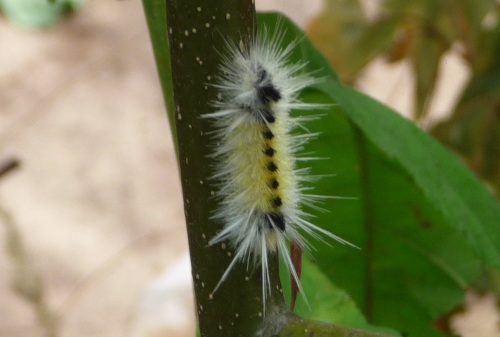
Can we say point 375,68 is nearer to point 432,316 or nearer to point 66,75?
point 66,75

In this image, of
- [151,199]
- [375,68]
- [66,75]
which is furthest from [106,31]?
[375,68]

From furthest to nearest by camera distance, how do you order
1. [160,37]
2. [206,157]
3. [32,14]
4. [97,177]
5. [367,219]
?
[32,14], [97,177], [367,219], [160,37], [206,157]

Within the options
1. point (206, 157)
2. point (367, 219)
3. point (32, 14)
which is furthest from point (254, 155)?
point (32, 14)

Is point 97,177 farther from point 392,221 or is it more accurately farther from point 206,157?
point 206,157

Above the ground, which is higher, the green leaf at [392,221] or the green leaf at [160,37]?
the green leaf at [160,37]

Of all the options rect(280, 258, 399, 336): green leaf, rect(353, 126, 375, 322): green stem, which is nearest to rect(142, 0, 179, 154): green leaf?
rect(280, 258, 399, 336): green leaf

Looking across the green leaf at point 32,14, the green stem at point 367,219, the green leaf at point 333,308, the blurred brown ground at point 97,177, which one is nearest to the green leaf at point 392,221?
the green stem at point 367,219

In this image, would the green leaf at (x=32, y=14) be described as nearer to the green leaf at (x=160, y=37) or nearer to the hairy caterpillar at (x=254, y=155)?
the green leaf at (x=160, y=37)
